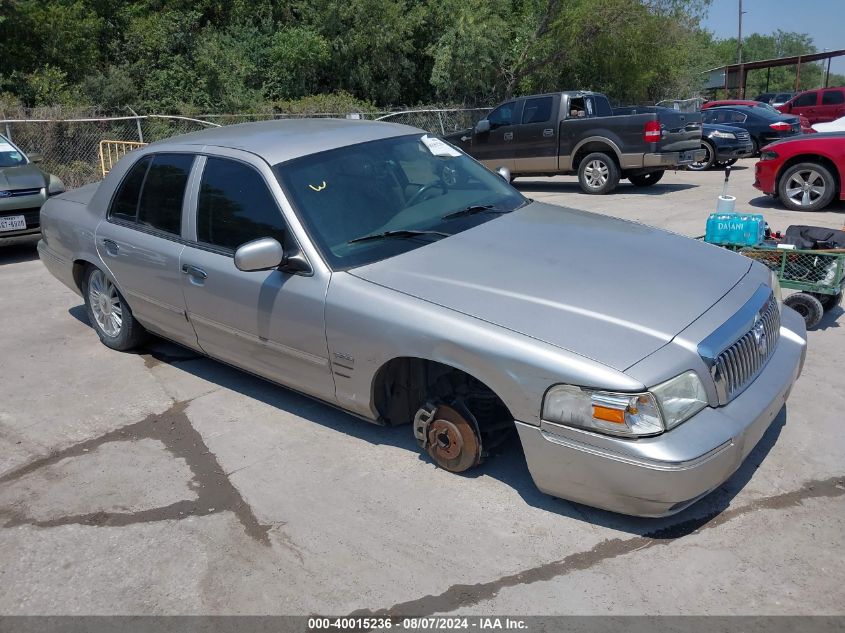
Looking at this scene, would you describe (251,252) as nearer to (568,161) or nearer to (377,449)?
(377,449)

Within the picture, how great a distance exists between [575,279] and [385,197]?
1.32m

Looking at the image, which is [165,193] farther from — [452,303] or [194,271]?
[452,303]

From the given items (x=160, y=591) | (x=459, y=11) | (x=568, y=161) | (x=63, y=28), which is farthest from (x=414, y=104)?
(x=160, y=591)

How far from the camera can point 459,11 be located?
24.6 meters

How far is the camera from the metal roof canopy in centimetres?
4141

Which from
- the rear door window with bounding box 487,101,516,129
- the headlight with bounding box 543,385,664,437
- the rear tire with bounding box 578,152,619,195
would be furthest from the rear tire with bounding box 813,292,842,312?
the rear door window with bounding box 487,101,516,129

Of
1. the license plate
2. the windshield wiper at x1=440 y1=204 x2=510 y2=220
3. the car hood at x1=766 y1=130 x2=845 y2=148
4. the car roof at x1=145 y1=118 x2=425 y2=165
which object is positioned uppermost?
the car roof at x1=145 y1=118 x2=425 y2=165

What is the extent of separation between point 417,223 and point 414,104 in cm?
2347

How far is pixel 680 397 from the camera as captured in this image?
3223 mm

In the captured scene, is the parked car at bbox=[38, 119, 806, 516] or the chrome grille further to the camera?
the chrome grille

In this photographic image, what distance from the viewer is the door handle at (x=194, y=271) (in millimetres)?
4695

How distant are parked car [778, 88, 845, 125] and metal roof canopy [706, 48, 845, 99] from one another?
57.4 ft

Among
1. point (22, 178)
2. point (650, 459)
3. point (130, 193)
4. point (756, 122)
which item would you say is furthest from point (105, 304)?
point (756, 122)

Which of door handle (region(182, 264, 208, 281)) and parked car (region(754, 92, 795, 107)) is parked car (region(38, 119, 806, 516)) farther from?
parked car (region(754, 92, 795, 107))
